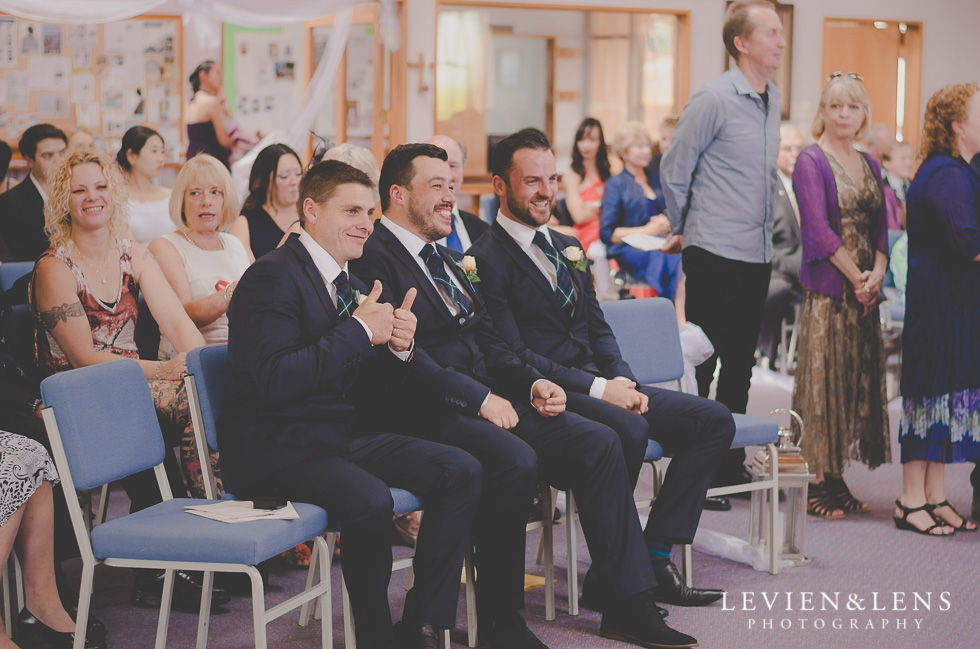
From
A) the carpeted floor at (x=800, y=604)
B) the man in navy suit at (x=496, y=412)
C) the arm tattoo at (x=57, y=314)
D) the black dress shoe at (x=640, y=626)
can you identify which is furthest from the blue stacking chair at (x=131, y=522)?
the black dress shoe at (x=640, y=626)

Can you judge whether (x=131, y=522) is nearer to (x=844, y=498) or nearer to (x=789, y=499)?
(x=789, y=499)

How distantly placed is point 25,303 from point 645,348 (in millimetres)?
2035

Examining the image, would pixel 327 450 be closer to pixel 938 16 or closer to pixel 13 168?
pixel 13 168

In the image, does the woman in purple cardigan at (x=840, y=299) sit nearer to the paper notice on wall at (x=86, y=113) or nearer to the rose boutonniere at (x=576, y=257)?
the rose boutonniere at (x=576, y=257)

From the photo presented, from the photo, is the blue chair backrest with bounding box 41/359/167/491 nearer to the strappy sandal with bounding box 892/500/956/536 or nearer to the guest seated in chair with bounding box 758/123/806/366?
the strappy sandal with bounding box 892/500/956/536

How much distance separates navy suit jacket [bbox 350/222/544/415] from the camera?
289 cm

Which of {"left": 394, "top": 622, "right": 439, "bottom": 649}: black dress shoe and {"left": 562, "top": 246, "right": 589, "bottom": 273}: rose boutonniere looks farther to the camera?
{"left": 562, "top": 246, "right": 589, "bottom": 273}: rose boutonniere

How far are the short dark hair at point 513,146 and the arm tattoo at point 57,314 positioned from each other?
1.32 metres

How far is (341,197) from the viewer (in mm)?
2670

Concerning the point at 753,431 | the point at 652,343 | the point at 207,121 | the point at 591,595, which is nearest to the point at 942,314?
the point at 753,431

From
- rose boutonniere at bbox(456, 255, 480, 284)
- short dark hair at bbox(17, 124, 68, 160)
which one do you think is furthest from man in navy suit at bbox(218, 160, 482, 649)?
short dark hair at bbox(17, 124, 68, 160)

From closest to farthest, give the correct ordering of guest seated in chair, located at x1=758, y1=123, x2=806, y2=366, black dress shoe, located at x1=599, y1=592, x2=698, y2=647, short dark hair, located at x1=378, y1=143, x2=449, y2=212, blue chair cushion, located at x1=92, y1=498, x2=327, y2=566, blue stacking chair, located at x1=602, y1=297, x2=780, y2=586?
blue chair cushion, located at x1=92, y1=498, x2=327, y2=566 → black dress shoe, located at x1=599, y1=592, x2=698, y2=647 → short dark hair, located at x1=378, y1=143, x2=449, y2=212 → blue stacking chair, located at x1=602, y1=297, x2=780, y2=586 → guest seated in chair, located at x1=758, y1=123, x2=806, y2=366

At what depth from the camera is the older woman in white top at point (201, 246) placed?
11.7 feet

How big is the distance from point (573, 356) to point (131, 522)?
56.4 inches
